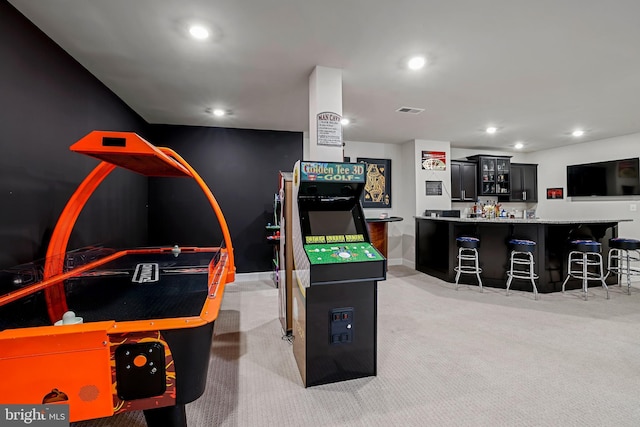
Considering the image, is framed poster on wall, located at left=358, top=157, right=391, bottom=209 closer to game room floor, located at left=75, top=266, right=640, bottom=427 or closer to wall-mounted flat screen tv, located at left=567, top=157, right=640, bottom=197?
game room floor, located at left=75, top=266, right=640, bottom=427

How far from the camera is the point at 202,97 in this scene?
3.61m

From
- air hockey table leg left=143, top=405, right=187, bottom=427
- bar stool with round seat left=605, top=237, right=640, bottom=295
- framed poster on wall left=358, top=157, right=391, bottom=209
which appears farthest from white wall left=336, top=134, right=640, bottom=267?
air hockey table leg left=143, top=405, right=187, bottom=427

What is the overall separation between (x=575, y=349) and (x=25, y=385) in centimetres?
387

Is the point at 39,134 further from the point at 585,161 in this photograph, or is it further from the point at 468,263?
the point at 585,161

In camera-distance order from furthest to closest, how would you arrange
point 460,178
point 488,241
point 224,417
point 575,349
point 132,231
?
1. point 460,178
2. point 488,241
3. point 132,231
4. point 575,349
5. point 224,417

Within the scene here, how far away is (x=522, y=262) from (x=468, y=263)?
0.83m

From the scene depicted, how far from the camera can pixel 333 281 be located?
1946 mm

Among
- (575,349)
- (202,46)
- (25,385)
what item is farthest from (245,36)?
(575,349)

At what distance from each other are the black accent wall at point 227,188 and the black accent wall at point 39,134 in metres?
1.48

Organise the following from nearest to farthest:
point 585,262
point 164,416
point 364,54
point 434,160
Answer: point 164,416, point 364,54, point 585,262, point 434,160

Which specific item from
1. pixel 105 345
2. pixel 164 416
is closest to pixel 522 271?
pixel 164 416

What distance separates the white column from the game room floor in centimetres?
192

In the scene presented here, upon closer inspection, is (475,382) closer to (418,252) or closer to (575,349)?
(575,349)

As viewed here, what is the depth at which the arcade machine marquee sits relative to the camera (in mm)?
2020
